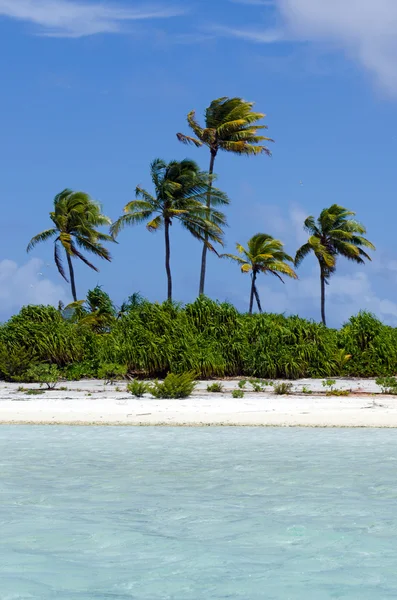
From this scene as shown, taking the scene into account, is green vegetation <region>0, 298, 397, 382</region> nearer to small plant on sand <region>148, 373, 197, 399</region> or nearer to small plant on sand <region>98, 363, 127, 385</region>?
small plant on sand <region>98, 363, 127, 385</region>

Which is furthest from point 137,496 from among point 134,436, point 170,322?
point 170,322

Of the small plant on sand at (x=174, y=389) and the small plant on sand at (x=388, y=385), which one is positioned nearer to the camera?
the small plant on sand at (x=174, y=389)

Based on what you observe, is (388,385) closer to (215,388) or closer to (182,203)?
(215,388)

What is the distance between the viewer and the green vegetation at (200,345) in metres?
26.0

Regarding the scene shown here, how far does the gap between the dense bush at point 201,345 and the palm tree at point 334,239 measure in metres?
34.3

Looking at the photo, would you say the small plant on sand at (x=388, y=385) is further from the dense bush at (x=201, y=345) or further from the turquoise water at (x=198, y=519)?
the turquoise water at (x=198, y=519)

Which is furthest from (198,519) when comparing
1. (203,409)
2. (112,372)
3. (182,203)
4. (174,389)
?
(182,203)

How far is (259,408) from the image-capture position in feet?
59.6

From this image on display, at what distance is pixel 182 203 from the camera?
48.9m

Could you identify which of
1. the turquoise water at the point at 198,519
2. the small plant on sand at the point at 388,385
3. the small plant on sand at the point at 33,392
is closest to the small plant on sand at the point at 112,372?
the small plant on sand at the point at 33,392

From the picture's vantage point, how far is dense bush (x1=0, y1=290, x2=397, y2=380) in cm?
2598

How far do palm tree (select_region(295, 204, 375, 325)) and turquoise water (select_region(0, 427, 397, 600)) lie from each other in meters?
49.2

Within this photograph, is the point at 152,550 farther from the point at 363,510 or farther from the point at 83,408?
the point at 83,408

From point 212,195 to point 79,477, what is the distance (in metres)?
39.5
